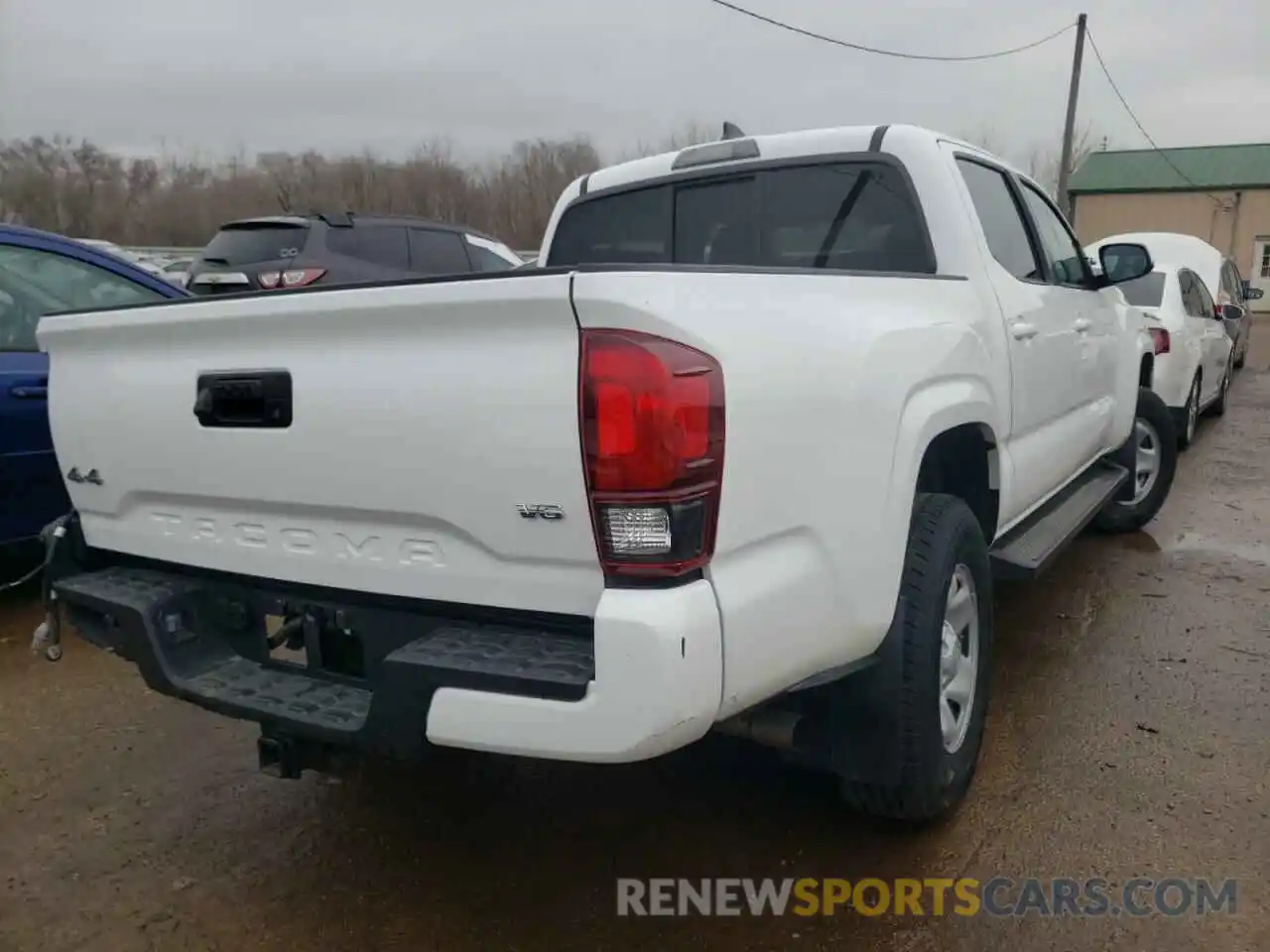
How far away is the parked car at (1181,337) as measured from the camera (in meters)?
7.85

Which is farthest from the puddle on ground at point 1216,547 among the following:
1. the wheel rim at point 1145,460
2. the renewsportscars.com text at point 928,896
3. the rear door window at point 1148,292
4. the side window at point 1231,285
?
the side window at point 1231,285

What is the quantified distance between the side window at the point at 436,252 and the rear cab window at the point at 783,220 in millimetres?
5900

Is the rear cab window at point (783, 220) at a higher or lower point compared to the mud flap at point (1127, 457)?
higher

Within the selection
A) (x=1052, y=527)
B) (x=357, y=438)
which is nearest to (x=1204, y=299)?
(x=1052, y=527)

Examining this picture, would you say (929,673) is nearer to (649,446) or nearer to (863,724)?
(863,724)

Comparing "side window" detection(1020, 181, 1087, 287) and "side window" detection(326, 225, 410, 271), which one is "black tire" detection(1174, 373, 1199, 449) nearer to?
"side window" detection(1020, 181, 1087, 287)

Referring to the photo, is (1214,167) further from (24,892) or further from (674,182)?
(24,892)

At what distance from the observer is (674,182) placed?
380 cm

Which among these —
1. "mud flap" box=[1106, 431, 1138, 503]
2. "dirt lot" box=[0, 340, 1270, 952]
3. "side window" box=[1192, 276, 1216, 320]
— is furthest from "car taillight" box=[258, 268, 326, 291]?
"side window" box=[1192, 276, 1216, 320]

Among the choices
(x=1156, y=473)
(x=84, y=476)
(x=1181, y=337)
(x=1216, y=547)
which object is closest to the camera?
(x=84, y=476)

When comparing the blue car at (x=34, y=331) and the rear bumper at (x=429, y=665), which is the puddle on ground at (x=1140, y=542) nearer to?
the rear bumper at (x=429, y=665)

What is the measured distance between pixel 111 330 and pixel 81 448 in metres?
0.38

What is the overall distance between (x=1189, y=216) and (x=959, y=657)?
144 feet

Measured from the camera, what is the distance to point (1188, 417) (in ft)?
28.1
